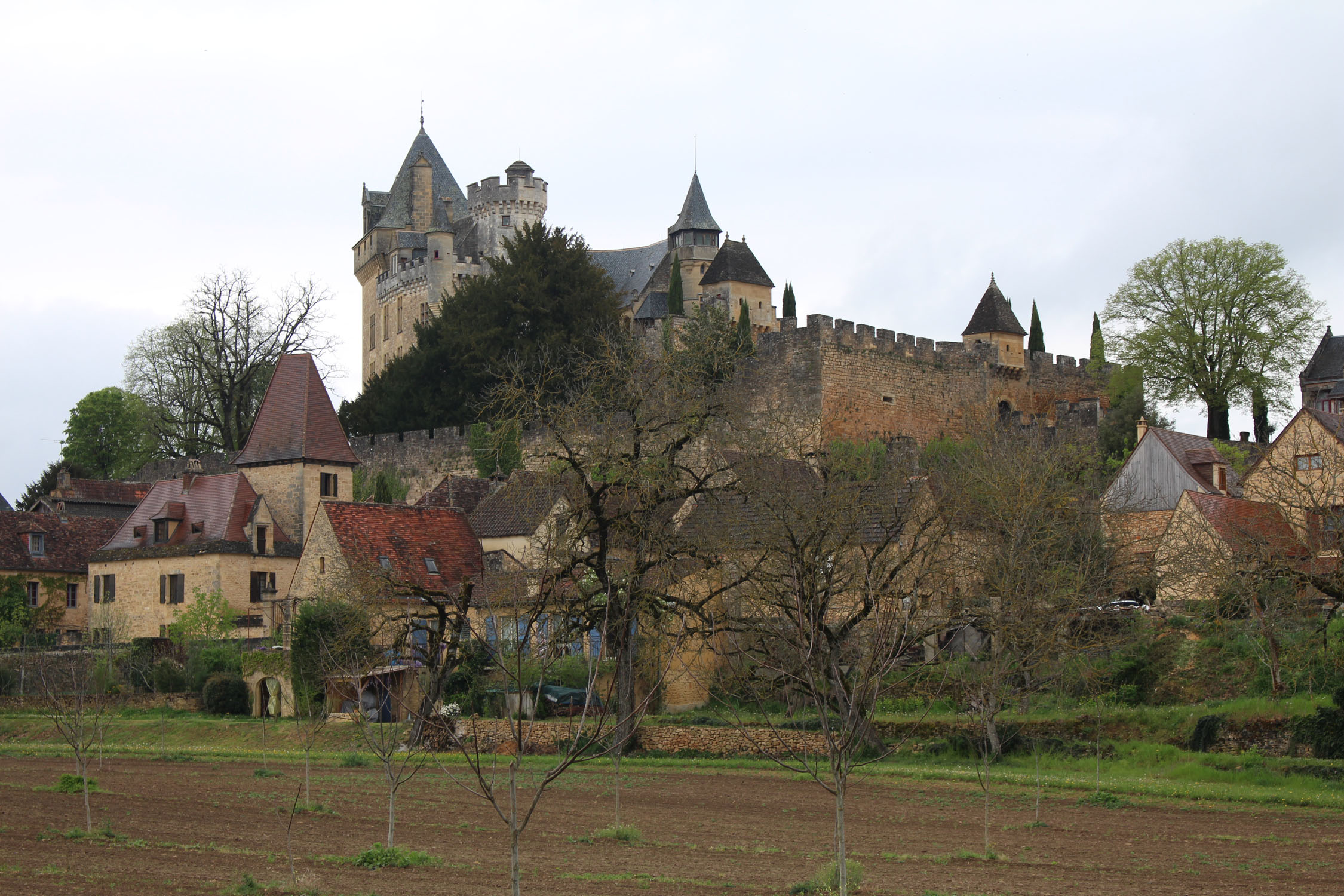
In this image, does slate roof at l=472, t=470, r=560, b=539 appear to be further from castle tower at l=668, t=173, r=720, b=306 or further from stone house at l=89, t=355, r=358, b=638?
castle tower at l=668, t=173, r=720, b=306

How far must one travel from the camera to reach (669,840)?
57.1ft

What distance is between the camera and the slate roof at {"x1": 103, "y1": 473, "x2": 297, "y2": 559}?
4462 cm

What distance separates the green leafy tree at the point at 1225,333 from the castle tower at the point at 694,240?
19436mm

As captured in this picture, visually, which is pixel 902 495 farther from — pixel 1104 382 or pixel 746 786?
pixel 1104 382

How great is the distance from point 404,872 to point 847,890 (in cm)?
420

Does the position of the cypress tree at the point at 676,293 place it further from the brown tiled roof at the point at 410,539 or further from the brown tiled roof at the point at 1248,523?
the brown tiled roof at the point at 1248,523

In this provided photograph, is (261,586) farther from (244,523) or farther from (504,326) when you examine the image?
(504,326)

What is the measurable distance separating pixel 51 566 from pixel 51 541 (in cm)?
121

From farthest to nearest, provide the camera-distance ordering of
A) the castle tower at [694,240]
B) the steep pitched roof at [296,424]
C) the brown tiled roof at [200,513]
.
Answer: the castle tower at [694,240] < the steep pitched roof at [296,424] < the brown tiled roof at [200,513]

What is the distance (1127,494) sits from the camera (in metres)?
37.8

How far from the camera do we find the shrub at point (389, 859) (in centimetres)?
1517

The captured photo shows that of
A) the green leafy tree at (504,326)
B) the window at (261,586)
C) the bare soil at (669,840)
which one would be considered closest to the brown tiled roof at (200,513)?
the window at (261,586)

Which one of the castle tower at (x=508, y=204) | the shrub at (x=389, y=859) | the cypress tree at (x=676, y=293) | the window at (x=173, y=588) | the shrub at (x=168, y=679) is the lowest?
the shrub at (x=389, y=859)

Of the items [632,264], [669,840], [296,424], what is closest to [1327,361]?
[632,264]
